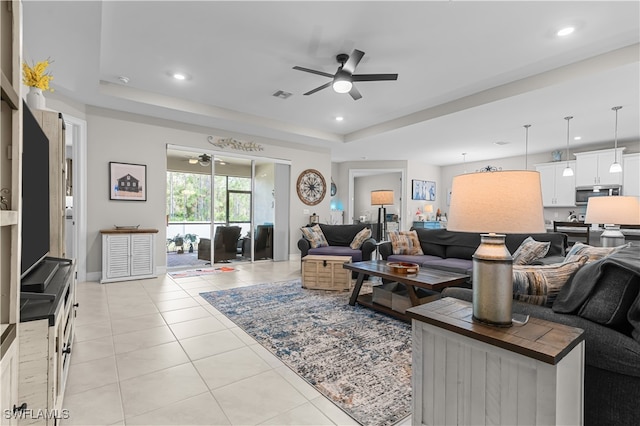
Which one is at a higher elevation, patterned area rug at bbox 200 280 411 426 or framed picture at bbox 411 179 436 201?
framed picture at bbox 411 179 436 201

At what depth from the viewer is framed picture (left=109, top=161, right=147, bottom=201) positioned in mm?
4859

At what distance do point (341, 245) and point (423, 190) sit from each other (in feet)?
15.3

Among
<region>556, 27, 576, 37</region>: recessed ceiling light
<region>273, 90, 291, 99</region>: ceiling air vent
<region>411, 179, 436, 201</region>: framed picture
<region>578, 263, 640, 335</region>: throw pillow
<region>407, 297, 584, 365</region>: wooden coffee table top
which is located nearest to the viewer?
<region>407, 297, 584, 365</region>: wooden coffee table top

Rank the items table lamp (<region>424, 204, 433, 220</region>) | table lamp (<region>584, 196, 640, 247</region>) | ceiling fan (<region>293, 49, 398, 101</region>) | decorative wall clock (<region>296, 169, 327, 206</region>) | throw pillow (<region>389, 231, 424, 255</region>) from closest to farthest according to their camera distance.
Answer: table lamp (<region>584, 196, 640, 247</region>) → ceiling fan (<region>293, 49, 398, 101</region>) → throw pillow (<region>389, 231, 424, 255</region>) → decorative wall clock (<region>296, 169, 327, 206</region>) → table lamp (<region>424, 204, 433, 220</region>)

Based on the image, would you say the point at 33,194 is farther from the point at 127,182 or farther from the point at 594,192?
the point at 594,192

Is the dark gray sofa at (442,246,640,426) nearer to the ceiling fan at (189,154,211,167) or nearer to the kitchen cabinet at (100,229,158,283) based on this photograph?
the kitchen cabinet at (100,229,158,283)

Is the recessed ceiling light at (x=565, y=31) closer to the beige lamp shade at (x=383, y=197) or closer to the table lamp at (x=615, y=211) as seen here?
the table lamp at (x=615, y=211)

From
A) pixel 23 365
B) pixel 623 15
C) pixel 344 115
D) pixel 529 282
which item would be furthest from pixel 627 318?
pixel 344 115

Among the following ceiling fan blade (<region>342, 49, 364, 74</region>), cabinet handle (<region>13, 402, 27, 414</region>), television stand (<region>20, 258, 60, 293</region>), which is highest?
ceiling fan blade (<region>342, 49, 364, 74</region>)

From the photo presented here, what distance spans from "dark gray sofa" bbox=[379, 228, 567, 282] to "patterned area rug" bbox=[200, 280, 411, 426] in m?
1.25

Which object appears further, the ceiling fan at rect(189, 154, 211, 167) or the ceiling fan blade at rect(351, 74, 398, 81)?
the ceiling fan at rect(189, 154, 211, 167)

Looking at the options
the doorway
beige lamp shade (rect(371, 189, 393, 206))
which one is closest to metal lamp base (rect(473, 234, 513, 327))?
beige lamp shade (rect(371, 189, 393, 206))

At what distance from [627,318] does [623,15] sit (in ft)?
9.41

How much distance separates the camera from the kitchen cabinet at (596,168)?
620cm
